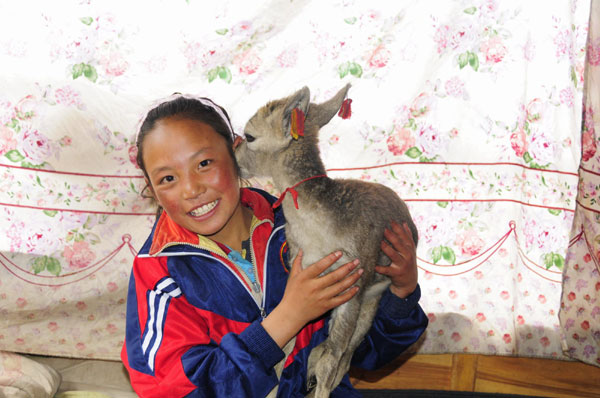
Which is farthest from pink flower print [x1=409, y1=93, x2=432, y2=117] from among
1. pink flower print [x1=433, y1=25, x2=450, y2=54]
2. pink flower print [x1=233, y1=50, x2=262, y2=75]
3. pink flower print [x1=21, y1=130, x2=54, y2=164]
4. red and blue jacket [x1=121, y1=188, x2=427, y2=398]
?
pink flower print [x1=21, y1=130, x2=54, y2=164]

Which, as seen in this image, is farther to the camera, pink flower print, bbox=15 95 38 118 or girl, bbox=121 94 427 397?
pink flower print, bbox=15 95 38 118

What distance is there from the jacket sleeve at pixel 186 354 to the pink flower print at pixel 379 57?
1.31 metres

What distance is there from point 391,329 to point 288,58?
1.20m

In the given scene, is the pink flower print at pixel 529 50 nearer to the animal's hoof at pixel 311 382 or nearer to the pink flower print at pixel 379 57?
the pink flower print at pixel 379 57

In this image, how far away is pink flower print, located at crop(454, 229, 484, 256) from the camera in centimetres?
260

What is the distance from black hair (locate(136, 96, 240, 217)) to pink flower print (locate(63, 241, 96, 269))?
99 cm

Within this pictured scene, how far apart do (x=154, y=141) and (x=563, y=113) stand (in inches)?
68.7

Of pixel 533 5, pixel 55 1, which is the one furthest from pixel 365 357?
pixel 55 1

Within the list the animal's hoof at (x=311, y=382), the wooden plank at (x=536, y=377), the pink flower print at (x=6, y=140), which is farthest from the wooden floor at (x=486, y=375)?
the pink flower print at (x=6, y=140)

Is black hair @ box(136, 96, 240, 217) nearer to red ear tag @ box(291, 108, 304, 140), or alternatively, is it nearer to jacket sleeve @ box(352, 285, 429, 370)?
red ear tag @ box(291, 108, 304, 140)

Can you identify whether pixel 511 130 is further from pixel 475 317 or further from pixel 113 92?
pixel 113 92

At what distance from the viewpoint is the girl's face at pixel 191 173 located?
1620mm

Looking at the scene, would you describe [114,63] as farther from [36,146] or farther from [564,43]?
[564,43]

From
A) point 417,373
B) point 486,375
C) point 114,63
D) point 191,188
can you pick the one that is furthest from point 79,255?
point 486,375
